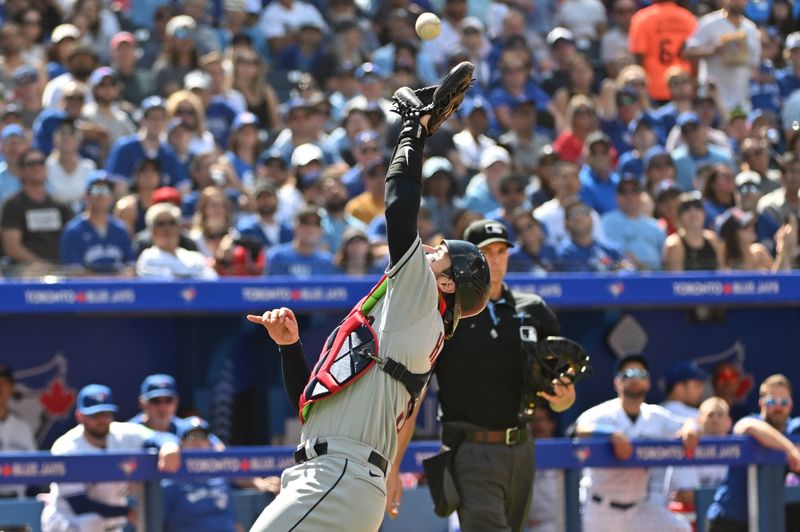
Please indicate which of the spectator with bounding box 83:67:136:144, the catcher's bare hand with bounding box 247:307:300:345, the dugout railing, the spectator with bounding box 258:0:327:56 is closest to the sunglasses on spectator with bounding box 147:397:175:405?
the dugout railing

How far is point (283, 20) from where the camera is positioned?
41.7 ft

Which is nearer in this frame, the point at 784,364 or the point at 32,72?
the point at 784,364

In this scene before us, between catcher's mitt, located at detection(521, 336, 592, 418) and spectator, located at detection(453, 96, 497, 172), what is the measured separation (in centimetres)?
541

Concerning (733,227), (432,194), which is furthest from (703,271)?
(432,194)

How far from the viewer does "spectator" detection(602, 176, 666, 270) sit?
9.52m

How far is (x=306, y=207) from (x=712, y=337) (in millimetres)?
2861

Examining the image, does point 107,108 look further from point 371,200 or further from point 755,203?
point 755,203

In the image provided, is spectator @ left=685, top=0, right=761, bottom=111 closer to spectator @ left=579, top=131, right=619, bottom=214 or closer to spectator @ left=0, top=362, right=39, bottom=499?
spectator @ left=579, top=131, right=619, bottom=214

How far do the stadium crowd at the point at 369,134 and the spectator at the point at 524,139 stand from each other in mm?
→ 23

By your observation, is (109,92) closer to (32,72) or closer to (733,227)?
(32,72)

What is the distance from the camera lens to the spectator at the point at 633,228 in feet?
31.2

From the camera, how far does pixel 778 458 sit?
23.1 feet

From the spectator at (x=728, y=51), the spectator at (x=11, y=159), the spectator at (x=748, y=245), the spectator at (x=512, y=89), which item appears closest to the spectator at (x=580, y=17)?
→ the spectator at (x=728, y=51)

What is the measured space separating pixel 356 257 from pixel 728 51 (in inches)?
221
